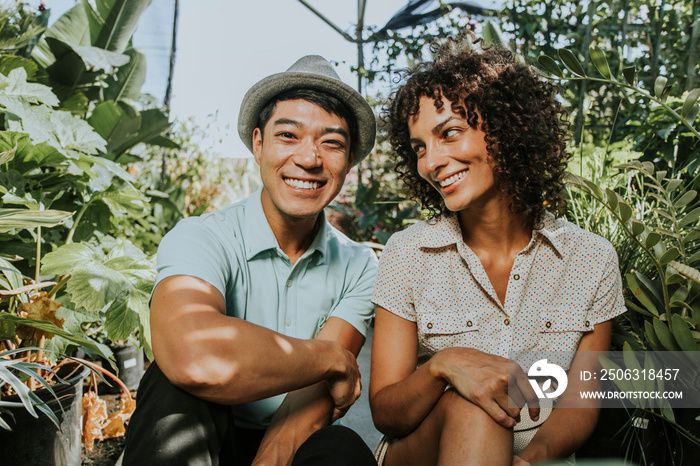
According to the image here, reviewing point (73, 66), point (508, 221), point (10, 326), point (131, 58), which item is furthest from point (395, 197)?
point (10, 326)

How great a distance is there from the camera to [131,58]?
13.2 feet

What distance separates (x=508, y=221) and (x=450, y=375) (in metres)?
0.59

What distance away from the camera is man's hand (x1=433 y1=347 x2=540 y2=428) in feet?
4.00

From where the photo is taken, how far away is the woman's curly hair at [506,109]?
1.57 metres

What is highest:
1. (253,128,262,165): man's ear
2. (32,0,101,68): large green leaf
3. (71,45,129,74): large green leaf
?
(32,0,101,68): large green leaf

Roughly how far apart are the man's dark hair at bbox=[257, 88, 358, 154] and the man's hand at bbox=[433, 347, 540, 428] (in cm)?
88

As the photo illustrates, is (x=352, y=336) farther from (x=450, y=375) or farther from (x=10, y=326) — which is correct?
(x=10, y=326)

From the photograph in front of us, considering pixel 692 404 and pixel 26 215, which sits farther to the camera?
pixel 26 215

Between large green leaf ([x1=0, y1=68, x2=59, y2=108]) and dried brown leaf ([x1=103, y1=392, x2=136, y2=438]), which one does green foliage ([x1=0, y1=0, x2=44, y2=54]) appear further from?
dried brown leaf ([x1=103, y1=392, x2=136, y2=438])

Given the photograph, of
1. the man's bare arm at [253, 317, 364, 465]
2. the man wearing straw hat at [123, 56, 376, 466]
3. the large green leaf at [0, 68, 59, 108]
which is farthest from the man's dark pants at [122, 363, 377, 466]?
the large green leaf at [0, 68, 59, 108]

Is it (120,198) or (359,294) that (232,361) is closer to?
(359,294)

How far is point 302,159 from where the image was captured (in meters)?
1.66

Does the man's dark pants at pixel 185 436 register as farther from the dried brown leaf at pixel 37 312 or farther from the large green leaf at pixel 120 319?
the dried brown leaf at pixel 37 312

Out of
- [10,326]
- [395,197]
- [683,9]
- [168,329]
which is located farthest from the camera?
[395,197]
